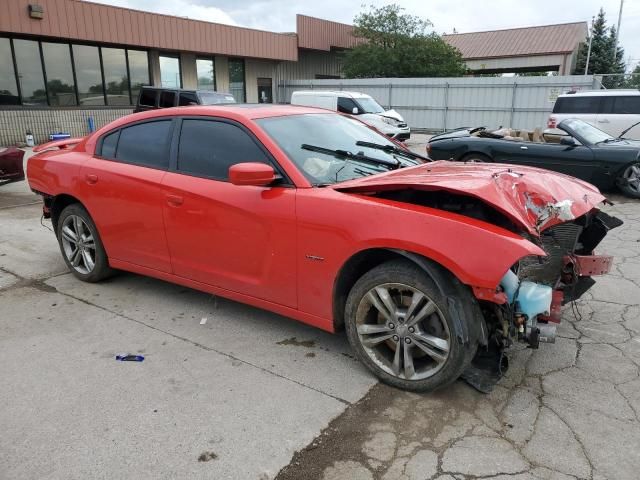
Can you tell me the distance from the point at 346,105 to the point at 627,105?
8.03m

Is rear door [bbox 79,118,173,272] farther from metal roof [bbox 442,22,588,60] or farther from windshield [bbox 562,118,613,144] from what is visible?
metal roof [bbox 442,22,588,60]

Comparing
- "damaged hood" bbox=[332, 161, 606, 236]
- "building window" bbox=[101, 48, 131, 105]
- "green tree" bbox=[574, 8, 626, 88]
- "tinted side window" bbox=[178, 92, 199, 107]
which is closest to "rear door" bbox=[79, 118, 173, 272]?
"damaged hood" bbox=[332, 161, 606, 236]

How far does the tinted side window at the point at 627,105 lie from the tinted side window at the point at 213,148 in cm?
1272

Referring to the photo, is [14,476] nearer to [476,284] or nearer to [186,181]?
[186,181]

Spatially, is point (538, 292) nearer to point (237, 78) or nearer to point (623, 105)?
point (623, 105)

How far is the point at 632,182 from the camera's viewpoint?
857 cm

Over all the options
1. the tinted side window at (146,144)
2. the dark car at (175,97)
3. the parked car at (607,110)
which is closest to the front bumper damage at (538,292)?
the tinted side window at (146,144)

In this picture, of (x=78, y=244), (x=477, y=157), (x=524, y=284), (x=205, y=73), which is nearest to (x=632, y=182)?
(x=477, y=157)

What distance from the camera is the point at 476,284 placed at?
2.56 m

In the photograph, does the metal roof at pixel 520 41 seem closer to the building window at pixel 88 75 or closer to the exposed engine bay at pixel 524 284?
the building window at pixel 88 75

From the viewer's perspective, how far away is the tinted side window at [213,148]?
351 centimetres

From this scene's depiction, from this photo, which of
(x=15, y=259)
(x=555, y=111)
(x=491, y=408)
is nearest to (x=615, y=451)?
(x=491, y=408)

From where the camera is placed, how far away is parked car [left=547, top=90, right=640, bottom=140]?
1284 cm

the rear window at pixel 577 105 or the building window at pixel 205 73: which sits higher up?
the building window at pixel 205 73
